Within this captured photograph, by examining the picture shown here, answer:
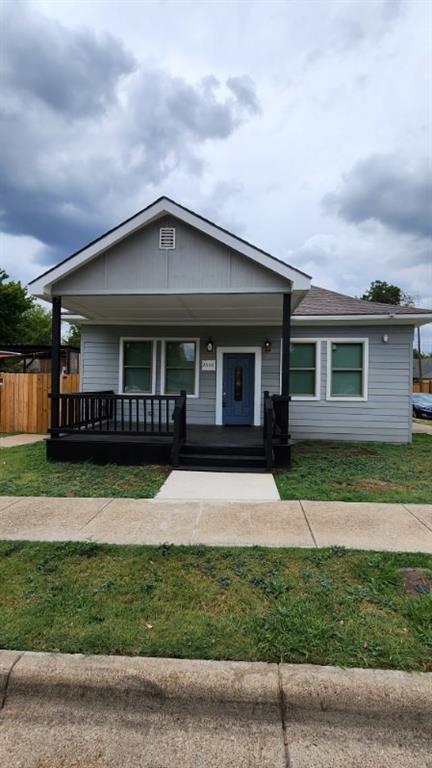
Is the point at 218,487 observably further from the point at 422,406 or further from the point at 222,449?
the point at 422,406

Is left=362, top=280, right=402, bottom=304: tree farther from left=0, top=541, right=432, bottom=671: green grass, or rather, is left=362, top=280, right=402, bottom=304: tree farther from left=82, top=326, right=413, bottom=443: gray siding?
left=0, top=541, right=432, bottom=671: green grass

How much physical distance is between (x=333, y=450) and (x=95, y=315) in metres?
6.48

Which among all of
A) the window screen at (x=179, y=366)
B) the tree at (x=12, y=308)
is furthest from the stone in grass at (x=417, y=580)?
the tree at (x=12, y=308)

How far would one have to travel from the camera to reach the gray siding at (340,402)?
9852mm

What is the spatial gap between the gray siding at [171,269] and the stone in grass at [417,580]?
15.9 feet

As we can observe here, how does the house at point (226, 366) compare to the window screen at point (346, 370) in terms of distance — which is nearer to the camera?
the house at point (226, 366)

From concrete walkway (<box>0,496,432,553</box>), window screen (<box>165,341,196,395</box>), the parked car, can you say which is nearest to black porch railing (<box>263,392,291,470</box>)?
concrete walkway (<box>0,496,432,553</box>)

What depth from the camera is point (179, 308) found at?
878 centimetres

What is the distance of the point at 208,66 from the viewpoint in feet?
33.7

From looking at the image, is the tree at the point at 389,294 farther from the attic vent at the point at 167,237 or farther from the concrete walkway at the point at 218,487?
the concrete walkway at the point at 218,487

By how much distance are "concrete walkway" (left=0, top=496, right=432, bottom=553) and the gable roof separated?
12.5 ft

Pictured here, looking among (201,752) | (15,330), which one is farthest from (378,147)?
(15,330)

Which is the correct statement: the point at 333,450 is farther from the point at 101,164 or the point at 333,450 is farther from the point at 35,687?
the point at 101,164

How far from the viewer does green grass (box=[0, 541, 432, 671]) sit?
7.42 feet
